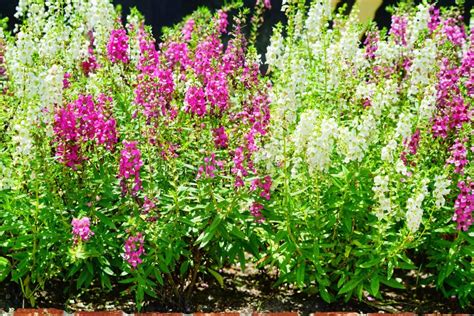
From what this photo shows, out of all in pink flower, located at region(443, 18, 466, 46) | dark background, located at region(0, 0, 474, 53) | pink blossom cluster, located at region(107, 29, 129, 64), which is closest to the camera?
pink blossom cluster, located at region(107, 29, 129, 64)

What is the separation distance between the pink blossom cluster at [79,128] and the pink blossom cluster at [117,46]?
733 millimetres

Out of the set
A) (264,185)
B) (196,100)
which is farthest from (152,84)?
(264,185)

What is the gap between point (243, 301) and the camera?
6.57 m

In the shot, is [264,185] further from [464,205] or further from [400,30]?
[400,30]

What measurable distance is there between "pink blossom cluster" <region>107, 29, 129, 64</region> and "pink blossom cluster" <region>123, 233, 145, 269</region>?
160 cm

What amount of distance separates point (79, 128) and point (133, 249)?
917mm

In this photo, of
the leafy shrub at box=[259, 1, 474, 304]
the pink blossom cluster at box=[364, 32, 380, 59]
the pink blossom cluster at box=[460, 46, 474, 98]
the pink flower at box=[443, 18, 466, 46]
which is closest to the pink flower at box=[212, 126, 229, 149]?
the leafy shrub at box=[259, 1, 474, 304]

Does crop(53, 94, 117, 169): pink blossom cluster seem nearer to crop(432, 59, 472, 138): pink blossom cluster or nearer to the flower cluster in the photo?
the flower cluster

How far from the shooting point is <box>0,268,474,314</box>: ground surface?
6.38 metres

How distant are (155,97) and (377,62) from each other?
209 cm

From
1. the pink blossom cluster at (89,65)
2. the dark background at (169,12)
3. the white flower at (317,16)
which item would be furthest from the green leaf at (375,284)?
the dark background at (169,12)

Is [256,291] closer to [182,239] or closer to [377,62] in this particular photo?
[182,239]

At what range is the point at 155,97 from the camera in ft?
19.8

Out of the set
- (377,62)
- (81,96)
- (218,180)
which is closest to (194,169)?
(218,180)
